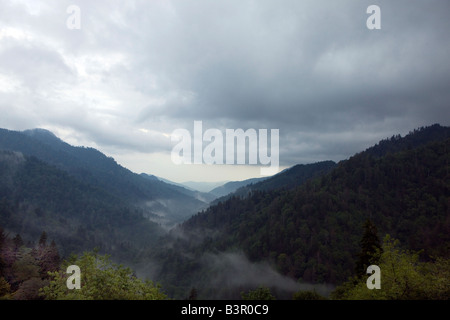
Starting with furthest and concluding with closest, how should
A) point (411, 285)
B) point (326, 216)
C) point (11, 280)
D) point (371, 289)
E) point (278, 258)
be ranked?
point (326, 216) < point (278, 258) < point (11, 280) < point (371, 289) < point (411, 285)

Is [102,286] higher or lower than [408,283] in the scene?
lower

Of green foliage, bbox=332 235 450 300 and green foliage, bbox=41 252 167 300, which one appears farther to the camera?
green foliage, bbox=332 235 450 300

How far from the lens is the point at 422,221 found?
174625 millimetres

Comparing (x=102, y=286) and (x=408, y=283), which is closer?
(x=102, y=286)

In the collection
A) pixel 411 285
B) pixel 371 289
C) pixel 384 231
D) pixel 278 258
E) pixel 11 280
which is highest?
pixel 411 285

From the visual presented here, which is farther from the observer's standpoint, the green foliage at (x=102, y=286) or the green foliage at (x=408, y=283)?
the green foliage at (x=408, y=283)

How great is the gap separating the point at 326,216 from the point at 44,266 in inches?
7311

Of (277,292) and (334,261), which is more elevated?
(334,261)

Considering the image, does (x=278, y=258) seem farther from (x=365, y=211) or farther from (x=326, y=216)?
(x=365, y=211)

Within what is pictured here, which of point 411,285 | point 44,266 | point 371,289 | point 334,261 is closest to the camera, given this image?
point 411,285
